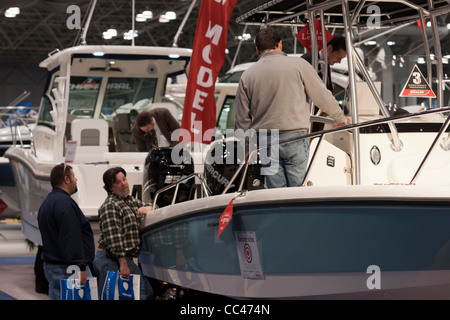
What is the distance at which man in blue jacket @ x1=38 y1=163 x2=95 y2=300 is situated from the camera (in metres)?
5.26

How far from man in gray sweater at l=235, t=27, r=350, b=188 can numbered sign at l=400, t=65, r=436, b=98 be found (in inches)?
26.0

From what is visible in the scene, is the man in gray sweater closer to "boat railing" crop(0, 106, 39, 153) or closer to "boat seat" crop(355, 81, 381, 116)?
"boat seat" crop(355, 81, 381, 116)

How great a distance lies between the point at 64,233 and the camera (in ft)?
17.3

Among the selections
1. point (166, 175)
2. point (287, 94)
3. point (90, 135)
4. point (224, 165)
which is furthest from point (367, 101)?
point (90, 135)

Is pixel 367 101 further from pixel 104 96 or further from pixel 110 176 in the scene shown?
pixel 104 96

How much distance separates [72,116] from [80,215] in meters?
3.43

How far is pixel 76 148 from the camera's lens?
768cm

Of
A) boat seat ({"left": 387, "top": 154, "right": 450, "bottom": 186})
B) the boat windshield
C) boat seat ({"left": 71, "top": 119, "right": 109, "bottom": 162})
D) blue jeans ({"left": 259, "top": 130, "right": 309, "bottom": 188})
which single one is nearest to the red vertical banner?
blue jeans ({"left": 259, "top": 130, "right": 309, "bottom": 188})

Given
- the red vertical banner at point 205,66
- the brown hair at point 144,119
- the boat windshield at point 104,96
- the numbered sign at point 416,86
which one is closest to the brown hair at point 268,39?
the red vertical banner at point 205,66

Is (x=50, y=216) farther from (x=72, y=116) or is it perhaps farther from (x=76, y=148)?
(x=72, y=116)

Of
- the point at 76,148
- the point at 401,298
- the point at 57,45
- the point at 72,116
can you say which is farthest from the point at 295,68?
the point at 57,45

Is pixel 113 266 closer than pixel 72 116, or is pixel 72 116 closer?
pixel 113 266

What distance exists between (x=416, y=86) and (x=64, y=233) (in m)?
2.46

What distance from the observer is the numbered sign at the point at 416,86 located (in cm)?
508
